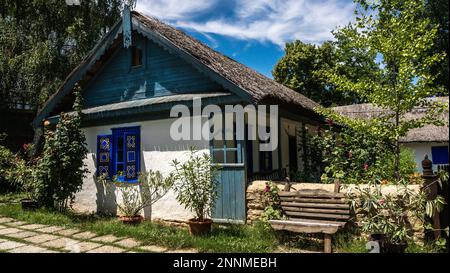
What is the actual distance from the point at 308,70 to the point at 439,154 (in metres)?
13.3

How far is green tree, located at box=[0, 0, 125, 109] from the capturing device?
1433 cm

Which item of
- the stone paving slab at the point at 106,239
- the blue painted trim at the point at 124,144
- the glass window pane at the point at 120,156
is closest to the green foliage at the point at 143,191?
the blue painted trim at the point at 124,144

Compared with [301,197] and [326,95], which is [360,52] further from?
[326,95]

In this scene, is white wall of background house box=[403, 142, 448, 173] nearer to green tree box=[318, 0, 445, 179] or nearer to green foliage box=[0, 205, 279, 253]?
green tree box=[318, 0, 445, 179]

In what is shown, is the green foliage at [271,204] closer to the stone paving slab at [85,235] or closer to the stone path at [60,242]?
the stone path at [60,242]

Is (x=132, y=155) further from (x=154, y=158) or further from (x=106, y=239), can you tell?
(x=106, y=239)

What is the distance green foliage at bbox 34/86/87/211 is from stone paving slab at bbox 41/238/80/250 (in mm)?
2430

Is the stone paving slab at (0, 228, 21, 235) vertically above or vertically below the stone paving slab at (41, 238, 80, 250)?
above

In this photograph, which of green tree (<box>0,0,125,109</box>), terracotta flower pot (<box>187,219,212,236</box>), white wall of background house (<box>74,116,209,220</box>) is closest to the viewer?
terracotta flower pot (<box>187,219,212,236</box>)

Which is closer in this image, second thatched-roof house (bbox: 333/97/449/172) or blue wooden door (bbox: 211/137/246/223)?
blue wooden door (bbox: 211/137/246/223)

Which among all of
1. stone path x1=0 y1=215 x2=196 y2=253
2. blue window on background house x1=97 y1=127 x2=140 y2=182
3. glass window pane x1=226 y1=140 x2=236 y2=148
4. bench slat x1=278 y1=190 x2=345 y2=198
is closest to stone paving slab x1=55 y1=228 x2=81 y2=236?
stone path x1=0 y1=215 x2=196 y2=253

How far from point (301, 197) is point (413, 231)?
1.84m

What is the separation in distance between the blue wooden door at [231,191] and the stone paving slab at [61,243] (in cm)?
289

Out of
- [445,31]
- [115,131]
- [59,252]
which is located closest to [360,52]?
[115,131]
